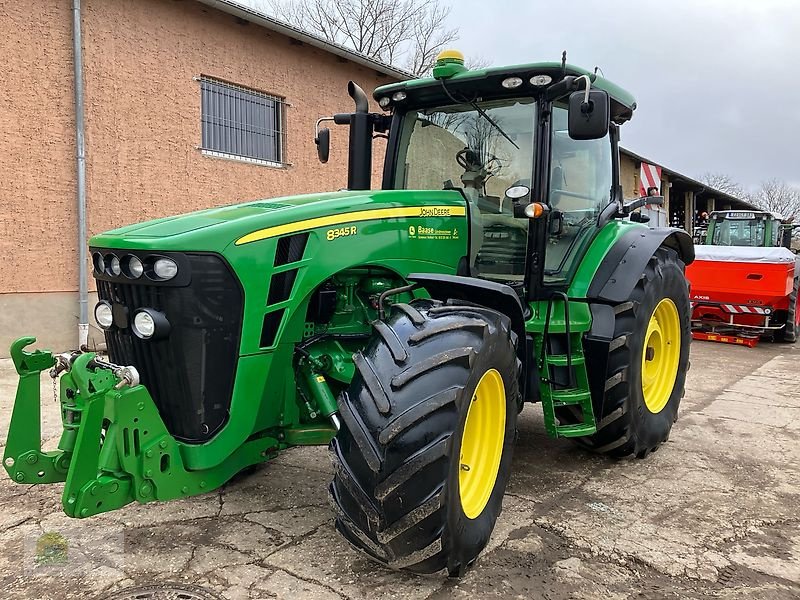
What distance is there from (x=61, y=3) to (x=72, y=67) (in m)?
0.66

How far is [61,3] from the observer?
712cm

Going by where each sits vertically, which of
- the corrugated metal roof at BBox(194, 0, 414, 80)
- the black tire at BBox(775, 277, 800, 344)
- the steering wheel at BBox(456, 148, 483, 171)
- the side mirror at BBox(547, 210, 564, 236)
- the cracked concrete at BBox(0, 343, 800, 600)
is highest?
the corrugated metal roof at BBox(194, 0, 414, 80)

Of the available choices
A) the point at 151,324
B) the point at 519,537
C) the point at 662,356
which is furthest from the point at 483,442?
the point at 662,356

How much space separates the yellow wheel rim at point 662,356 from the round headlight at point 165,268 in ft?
9.94

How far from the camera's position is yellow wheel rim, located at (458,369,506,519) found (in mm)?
2805

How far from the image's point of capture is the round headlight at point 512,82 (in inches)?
140

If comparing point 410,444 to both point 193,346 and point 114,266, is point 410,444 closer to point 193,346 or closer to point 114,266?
point 193,346

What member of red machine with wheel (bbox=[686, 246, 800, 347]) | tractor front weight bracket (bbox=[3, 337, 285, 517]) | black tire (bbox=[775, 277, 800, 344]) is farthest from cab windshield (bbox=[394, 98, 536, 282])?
black tire (bbox=[775, 277, 800, 344])

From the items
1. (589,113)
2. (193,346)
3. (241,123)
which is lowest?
(193,346)

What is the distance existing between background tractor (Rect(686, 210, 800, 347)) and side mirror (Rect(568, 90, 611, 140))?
7448mm

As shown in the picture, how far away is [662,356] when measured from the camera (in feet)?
15.0

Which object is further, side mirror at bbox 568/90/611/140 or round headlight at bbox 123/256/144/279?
side mirror at bbox 568/90/611/140

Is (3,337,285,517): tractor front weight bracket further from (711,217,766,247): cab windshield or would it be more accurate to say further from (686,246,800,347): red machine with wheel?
(711,217,766,247): cab windshield

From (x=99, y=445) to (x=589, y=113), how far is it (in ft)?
8.58
